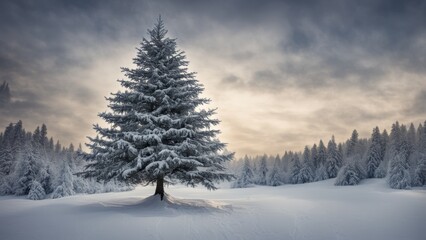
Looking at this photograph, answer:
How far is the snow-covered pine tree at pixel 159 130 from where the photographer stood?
14312 mm

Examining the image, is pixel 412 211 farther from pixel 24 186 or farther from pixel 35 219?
pixel 24 186

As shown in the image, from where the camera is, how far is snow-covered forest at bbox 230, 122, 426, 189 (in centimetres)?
4181

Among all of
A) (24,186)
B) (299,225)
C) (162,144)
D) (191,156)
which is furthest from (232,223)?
(24,186)

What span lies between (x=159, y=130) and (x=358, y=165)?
50.5m

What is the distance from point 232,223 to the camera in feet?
37.2

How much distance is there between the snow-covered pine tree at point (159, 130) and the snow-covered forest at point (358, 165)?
36853 mm

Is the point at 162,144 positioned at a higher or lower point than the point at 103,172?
higher

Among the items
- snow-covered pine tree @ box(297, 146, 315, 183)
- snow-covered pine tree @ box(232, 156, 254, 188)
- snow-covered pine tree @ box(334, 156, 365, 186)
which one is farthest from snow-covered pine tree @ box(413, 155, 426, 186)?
snow-covered pine tree @ box(232, 156, 254, 188)

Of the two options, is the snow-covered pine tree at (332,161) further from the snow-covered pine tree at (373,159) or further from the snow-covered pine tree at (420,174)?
the snow-covered pine tree at (420,174)

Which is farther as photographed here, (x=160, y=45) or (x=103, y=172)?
(x=160, y=45)

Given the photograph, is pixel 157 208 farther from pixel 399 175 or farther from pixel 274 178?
pixel 274 178

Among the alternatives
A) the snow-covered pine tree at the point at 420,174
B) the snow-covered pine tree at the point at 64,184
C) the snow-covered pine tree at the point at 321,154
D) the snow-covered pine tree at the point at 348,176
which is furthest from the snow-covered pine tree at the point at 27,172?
the snow-covered pine tree at the point at 321,154

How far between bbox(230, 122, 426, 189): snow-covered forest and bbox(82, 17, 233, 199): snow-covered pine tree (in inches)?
1451

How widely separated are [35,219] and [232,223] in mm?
8127
